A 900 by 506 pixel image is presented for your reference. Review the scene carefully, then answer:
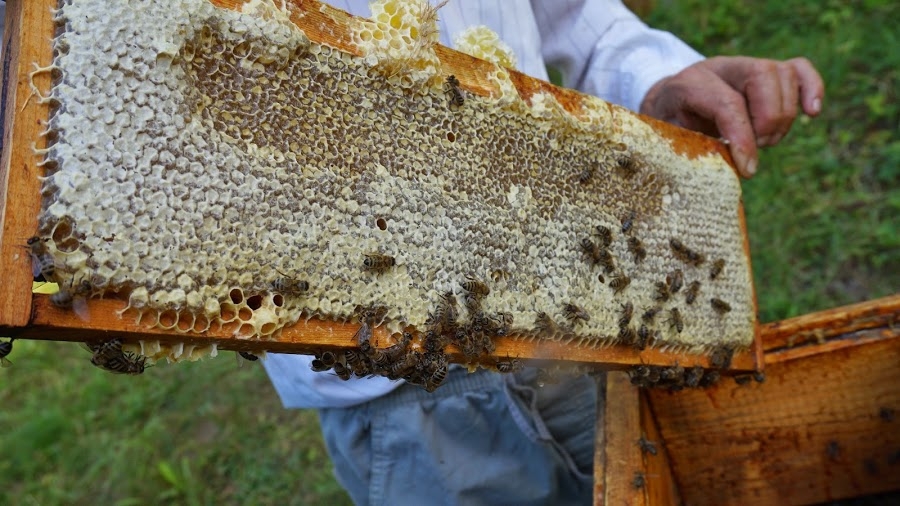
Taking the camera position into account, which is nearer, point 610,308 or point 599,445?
point 610,308

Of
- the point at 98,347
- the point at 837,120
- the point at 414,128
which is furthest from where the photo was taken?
the point at 837,120

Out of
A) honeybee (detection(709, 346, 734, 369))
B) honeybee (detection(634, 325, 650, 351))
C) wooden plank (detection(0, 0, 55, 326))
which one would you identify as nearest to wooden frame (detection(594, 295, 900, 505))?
honeybee (detection(709, 346, 734, 369))

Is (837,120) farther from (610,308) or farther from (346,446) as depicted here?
(346,446)

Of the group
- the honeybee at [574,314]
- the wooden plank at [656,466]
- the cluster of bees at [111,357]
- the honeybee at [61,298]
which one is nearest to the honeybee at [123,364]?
the cluster of bees at [111,357]

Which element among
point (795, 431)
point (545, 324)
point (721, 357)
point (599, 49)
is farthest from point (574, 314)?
point (599, 49)

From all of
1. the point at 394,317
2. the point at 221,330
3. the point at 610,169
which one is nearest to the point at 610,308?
the point at 610,169

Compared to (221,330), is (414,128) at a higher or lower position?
higher

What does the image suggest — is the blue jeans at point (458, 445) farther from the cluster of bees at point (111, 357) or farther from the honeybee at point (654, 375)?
the cluster of bees at point (111, 357)
